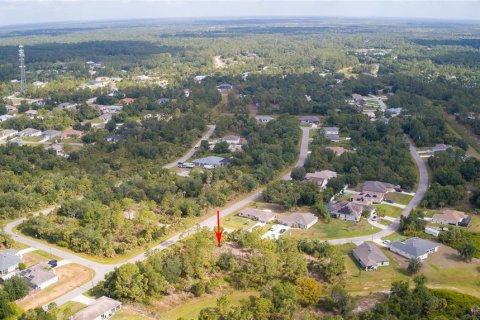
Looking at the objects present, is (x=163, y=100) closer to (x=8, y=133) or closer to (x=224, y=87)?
(x=224, y=87)

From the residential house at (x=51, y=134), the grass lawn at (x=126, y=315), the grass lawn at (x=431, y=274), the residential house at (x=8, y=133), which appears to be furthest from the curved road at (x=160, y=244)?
the residential house at (x=8, y=133)

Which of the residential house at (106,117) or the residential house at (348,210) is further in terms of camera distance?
the residential house at (106,117)

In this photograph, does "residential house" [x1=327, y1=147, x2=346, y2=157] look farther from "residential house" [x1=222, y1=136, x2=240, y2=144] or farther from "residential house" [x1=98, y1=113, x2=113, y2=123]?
"residential house" [x1=98, y1=113, x2=113, y2=123]

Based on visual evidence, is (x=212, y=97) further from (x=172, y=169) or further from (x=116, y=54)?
(x=116, y=54)

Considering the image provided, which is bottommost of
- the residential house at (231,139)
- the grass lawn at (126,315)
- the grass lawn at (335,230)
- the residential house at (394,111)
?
the grass lawn at (126,315)

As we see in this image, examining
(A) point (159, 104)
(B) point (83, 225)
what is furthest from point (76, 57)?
(B) point (83, 225)

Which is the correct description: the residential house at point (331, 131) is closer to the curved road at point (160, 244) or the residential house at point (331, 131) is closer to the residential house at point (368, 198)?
the curved road at point (160, 244)
